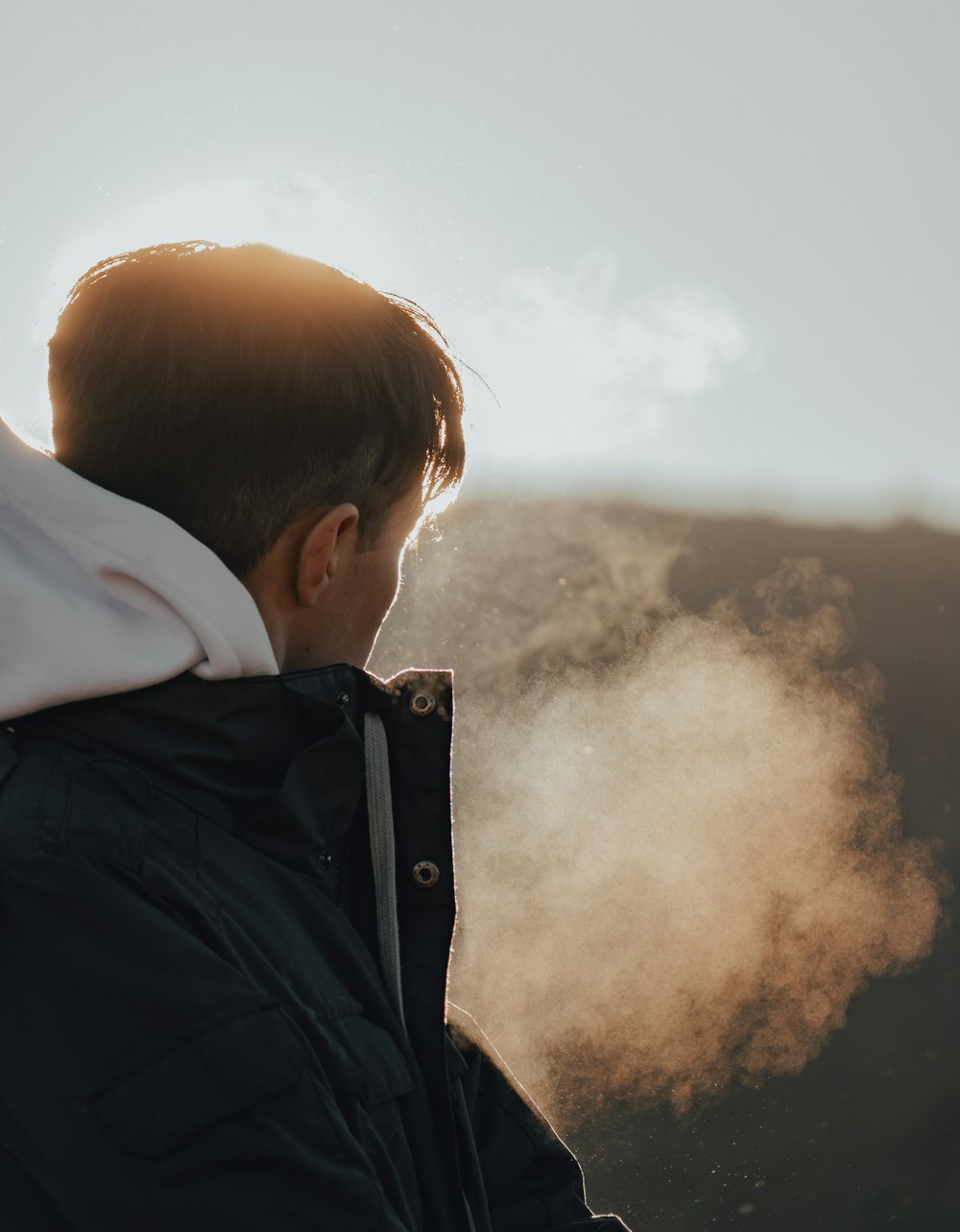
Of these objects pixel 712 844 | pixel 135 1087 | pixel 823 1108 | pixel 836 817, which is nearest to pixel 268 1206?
pixel 135 1087

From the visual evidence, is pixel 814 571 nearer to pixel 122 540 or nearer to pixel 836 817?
pixel 836 817

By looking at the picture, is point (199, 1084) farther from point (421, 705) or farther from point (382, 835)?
point (421, 705)

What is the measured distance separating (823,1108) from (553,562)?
8.96m

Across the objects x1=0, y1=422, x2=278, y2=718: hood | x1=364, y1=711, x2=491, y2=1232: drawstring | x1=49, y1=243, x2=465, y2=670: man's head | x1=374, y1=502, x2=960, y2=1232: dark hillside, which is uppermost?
x1=49, y1=243, x2=465, y2=670: man's head

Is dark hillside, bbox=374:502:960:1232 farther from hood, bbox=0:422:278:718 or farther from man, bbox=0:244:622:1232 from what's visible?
hood, bbox=0:422:278:718

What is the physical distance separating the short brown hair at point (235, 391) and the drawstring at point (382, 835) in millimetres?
270

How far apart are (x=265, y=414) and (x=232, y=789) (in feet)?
1.48

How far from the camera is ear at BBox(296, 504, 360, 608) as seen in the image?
1.37 m

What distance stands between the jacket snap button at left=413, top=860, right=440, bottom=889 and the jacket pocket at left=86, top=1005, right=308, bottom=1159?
405 mm

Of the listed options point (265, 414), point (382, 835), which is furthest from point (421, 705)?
point (265, 414)

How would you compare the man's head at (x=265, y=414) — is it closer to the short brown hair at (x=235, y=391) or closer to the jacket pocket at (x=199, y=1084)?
the short brown hair at (x=235, y=391)

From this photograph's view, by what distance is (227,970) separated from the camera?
101 cm

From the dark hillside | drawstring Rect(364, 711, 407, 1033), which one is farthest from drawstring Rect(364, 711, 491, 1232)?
the dark hillside

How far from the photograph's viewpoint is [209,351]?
1332 mm
